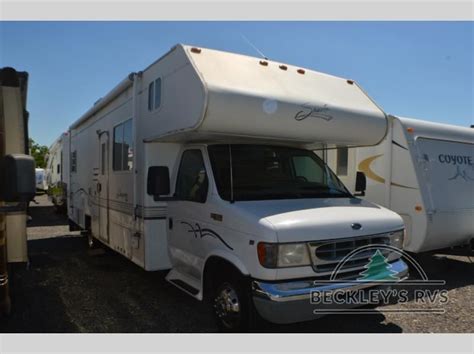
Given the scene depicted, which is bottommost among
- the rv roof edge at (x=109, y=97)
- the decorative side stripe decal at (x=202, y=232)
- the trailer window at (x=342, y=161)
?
the decorative side stripe decal at (x=202, y=232)

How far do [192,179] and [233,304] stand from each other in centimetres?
158

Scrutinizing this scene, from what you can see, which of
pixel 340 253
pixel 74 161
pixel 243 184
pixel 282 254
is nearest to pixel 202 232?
pixel 243 184

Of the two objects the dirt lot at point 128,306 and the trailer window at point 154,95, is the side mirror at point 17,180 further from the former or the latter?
the trailer window at point 154,95

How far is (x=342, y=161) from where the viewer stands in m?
8.11

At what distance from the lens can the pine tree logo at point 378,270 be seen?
4227mm

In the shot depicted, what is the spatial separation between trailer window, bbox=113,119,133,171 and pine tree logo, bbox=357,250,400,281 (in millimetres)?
3396

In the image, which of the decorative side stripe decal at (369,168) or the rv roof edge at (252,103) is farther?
the decorative side stripe decal at (369,168)

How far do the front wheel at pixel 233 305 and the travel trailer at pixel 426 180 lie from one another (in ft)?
12.7

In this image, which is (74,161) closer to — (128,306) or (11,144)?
(128,306)

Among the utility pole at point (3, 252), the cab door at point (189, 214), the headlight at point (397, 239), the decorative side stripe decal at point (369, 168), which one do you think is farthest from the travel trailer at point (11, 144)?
the decorative side stripe decal at point (369, 168)

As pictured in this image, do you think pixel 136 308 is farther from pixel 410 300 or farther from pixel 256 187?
pixel 410 300

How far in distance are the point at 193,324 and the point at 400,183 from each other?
14.1 ft

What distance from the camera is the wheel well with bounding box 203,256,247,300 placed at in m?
4.23

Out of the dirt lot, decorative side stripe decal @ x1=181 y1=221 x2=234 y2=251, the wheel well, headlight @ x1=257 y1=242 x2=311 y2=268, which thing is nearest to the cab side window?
decorative side stripe decal @ x1=181 y1=221 x2=234 y2=251
